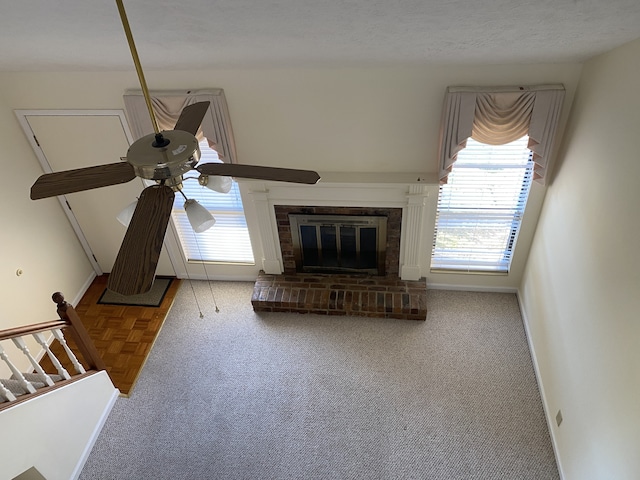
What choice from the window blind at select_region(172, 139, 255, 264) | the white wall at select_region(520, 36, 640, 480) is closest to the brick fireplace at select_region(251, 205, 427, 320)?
the window blind at select_region(172, 139, 255, 264)

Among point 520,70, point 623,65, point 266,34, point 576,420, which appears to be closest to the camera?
point 266,34

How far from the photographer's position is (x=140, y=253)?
1.31 metres

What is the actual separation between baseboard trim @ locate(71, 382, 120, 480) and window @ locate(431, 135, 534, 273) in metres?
3.26

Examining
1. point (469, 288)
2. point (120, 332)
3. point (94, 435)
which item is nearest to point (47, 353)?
point (94, 435)

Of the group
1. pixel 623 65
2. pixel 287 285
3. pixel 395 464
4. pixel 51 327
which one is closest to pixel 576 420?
pixel 395 464

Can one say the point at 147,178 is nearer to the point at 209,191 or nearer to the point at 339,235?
the point at 209,191

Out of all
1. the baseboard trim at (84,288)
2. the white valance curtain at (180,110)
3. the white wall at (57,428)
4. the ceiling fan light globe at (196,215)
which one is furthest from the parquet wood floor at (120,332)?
the ceiling fan light globe at (196,215)

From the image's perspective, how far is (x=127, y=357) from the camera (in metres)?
4.32

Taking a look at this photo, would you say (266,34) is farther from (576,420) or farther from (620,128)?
(576,420)

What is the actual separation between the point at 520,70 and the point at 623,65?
806 millimetres

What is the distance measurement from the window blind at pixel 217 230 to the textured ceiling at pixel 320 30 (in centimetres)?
154

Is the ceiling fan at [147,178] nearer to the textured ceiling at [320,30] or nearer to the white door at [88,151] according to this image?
the textured ceiling at [320,30]

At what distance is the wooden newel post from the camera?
10.8 ft

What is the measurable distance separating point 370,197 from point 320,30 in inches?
88.8
